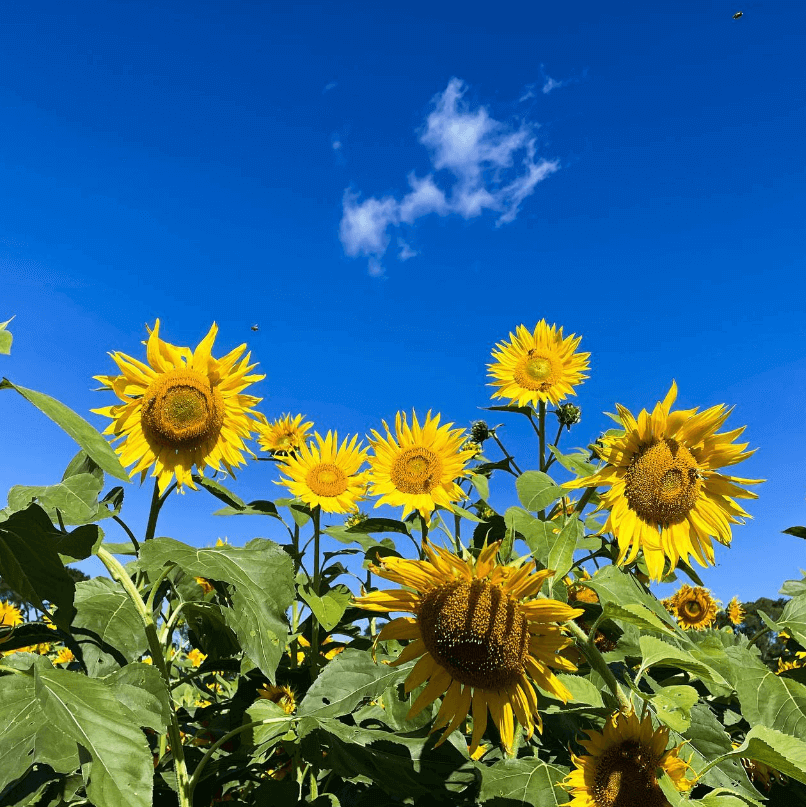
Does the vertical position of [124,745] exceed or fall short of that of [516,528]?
it falls short

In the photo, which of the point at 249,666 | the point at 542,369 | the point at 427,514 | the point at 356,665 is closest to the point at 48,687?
the point at 356,665

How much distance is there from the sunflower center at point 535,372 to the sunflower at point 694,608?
7.06 feet

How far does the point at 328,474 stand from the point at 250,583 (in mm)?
2829

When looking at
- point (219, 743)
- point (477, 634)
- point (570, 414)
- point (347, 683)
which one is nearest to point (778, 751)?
point (477, 634)

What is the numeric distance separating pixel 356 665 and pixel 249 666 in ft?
4.47

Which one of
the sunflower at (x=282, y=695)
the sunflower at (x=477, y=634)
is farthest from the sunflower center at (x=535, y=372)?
the sunflower at (x=477, y=634)

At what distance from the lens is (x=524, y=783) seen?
1.97m

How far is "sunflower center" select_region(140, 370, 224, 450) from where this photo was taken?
3.25 meters

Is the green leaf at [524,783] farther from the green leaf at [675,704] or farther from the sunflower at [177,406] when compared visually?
the sunflower at [177,406]

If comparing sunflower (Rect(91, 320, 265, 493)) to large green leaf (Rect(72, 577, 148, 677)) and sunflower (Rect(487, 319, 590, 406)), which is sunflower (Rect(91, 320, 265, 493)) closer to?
large green leaf (Rect(72, 577, 148, 677))

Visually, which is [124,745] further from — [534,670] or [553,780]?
→ [553,780]

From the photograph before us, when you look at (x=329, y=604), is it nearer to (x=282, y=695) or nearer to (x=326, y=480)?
(x=282, y=695)

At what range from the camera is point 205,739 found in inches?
139

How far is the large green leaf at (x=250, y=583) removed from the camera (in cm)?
177
